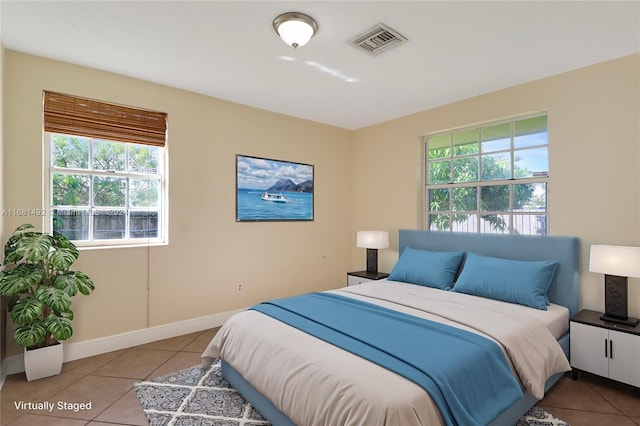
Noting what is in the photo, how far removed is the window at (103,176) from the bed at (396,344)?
1.64 m

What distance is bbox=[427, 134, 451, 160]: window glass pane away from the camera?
13.4 feet

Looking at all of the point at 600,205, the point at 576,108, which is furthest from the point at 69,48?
the point at 600,205

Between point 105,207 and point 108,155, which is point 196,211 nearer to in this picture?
point 105,207

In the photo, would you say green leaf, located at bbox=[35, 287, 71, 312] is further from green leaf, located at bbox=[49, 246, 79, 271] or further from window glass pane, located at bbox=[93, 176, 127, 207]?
window glass pane, located at bbox=[93, 176, 127, 207]

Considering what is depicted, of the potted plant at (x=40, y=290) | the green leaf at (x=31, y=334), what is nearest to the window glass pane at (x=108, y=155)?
the potted plant at (x=40, y=290)

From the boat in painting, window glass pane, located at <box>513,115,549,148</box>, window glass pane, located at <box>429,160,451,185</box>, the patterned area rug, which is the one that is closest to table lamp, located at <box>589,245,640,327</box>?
the patterned area rug

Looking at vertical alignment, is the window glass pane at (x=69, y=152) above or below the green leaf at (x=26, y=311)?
above

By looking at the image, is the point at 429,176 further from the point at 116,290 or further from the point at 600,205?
Answer: the point at 116,290

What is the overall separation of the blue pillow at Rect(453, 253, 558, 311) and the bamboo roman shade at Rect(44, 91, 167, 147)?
3.37 m

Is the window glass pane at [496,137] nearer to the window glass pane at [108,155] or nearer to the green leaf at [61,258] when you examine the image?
the window glass pane at [108,155]

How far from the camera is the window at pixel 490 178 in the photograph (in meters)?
3.36

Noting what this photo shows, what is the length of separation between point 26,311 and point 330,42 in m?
2.99

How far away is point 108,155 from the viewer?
3275 mm

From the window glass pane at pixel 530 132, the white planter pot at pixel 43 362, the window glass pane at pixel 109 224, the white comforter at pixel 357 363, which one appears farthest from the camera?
the window glass pane at pixel 530 132
